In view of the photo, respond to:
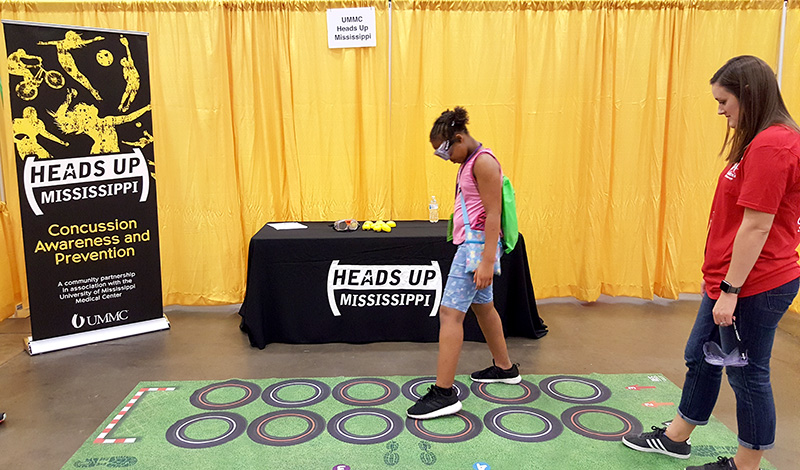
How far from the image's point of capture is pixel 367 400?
2676mm

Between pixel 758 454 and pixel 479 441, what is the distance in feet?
3.27

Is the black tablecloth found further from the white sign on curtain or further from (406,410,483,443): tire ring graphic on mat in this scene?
the white sign on curtain

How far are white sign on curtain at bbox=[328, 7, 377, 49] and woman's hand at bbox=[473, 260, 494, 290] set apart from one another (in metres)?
2.23

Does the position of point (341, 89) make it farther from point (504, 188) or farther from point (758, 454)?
point (758, 454)

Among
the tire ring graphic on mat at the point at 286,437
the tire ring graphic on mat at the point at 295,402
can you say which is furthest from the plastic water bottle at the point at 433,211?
the tire ring graphic on mat at the point at 286,437

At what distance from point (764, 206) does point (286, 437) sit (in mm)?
1966

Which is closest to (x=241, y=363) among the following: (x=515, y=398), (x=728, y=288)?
(x=515, y=398)

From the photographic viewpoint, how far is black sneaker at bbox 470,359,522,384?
112 inches

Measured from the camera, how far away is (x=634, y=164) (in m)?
4.12

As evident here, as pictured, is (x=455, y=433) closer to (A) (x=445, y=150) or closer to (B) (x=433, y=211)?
(A) (x=445, y=150)

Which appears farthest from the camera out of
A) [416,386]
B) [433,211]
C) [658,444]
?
Answer: [433,211]

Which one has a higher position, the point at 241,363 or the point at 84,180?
the point at 84,180

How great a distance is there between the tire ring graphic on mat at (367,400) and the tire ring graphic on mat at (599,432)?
829mm

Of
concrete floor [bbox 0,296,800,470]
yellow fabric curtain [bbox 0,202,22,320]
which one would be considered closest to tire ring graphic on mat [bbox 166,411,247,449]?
concrete floor [bbox 0,296,800,470]
